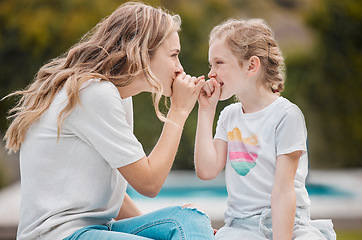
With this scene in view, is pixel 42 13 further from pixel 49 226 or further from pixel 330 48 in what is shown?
pixel 49 226

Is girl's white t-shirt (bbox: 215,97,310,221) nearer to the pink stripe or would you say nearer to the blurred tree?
the pink stripe

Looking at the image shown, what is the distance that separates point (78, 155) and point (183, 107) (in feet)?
1.50

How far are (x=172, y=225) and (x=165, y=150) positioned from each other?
270 millimetres

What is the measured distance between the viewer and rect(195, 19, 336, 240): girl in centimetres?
174

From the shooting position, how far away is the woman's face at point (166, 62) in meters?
1.89

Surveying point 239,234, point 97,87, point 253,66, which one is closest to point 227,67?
point 253,66

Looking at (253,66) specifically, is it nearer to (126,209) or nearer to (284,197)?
(284,197)

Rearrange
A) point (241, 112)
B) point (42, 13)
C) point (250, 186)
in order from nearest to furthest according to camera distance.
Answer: point (250, 186), point (241, 112), point (42, 13)

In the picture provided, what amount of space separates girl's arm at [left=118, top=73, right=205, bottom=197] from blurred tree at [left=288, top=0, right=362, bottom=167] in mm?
8551

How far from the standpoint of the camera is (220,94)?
79.0 inches

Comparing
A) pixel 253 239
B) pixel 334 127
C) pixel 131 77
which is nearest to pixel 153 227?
pixel 253 239

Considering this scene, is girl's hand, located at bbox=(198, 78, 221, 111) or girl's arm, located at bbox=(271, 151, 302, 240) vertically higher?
girl's hand, located at bbox=(198, 78, 221, 111)

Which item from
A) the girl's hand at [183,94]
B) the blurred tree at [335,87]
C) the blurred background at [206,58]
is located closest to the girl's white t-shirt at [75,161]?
the girl's hand at [183,94]

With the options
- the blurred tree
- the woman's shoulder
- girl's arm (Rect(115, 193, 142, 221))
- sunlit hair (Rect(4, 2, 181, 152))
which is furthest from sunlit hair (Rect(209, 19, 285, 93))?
the blurred tree
